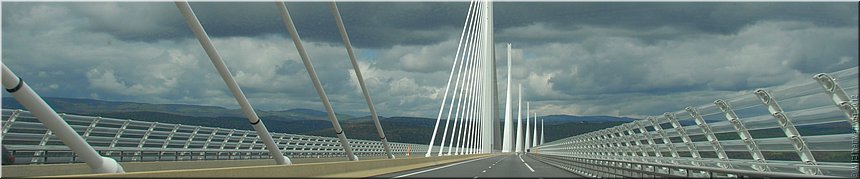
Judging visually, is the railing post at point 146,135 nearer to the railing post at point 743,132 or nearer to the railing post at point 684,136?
the railing post at point 684,136

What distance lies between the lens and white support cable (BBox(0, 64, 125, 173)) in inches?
579

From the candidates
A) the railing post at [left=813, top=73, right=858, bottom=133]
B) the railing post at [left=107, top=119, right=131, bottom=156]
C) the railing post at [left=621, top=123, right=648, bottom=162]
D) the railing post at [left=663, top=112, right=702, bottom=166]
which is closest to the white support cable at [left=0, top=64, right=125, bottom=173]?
the railing post at [left=107, top=119, right=131, bottom=156]

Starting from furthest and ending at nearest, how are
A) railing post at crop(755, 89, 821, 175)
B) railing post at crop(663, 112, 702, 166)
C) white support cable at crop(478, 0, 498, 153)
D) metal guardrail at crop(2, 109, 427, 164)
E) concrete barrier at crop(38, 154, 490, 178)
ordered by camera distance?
white support cable at crop(478, 0, 498, 153)
metal guardrail at crop(2, 109, 427, 164)
railing post at crop(663, 112, 702, 166)
concrete barrier at crop(38, 154, 490, 178)
railing post at crop(755, 89, 821, 175)

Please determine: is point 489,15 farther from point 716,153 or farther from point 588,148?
point 716,153

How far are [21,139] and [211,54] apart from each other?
19.8 ft

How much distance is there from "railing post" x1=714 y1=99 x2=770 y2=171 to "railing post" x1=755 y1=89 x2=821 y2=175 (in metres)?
1.64

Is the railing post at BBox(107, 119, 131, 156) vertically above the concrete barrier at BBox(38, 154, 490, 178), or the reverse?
the railing post at BBox(107, 119, 131, 156)

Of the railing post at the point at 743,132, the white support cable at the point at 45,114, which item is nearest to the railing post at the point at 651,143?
the railing post at the point at 743,132

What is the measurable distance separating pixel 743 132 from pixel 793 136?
247 centimetres

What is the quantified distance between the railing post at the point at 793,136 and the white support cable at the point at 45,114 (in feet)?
41.8

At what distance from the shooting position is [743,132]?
16531 mm

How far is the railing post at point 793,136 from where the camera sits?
13.9 m

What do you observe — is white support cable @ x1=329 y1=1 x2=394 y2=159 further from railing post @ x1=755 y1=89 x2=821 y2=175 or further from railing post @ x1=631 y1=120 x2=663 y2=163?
railing post @ x1=755 y1=89 x2=821 y2=175

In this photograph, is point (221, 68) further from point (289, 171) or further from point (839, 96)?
point (839, 96)
